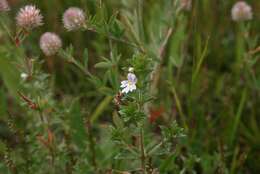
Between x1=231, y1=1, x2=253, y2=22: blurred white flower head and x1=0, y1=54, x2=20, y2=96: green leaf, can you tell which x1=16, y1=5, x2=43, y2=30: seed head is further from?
x1=231, y1=1, x2=253, y2=22: blurred white flower head

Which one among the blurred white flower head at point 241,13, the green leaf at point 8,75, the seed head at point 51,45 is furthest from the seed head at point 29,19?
the blurred white flower head at point 241,13

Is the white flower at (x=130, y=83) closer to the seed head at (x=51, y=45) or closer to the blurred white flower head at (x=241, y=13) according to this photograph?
the seed head at (x=51, y=45)

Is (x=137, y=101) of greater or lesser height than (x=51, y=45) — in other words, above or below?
below

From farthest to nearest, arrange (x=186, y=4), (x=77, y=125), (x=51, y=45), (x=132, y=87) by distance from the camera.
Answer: (x=186, y=4) < (x=77, y=125) < (x=51, y=45) < (x=132, y=87)

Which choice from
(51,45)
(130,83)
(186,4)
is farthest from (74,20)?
(186,4)

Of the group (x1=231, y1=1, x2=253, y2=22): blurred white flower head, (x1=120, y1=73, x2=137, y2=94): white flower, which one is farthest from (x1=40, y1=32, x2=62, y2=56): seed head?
(x1=231, y1=1, x2=253, y2=22): blurred white flower head

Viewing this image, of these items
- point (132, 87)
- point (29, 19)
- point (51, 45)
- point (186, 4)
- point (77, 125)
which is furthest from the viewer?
point (186, 4)

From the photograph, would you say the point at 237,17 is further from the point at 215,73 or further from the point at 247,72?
the point at 215,73

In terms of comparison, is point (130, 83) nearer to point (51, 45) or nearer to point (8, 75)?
point (51, 45)
